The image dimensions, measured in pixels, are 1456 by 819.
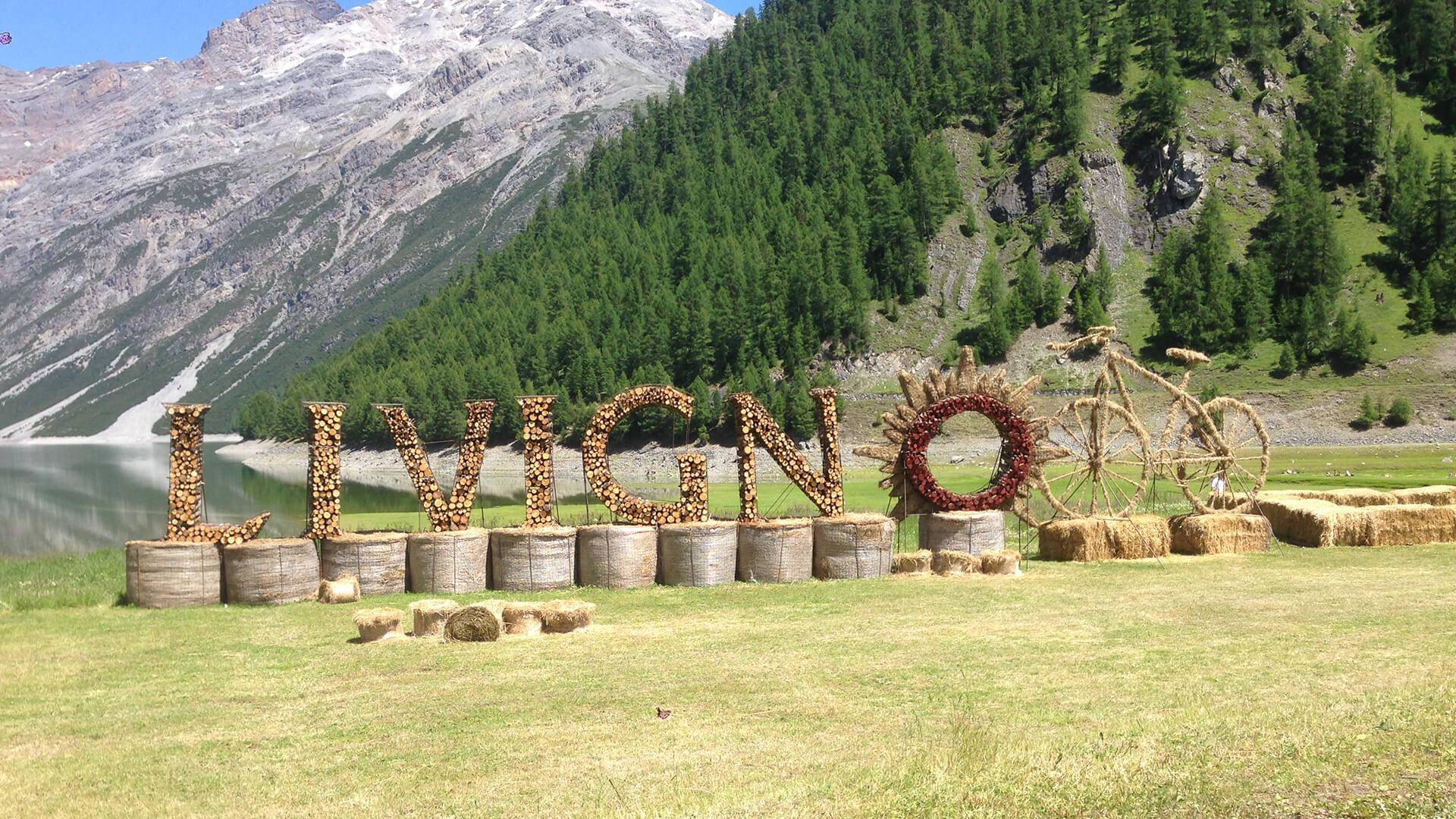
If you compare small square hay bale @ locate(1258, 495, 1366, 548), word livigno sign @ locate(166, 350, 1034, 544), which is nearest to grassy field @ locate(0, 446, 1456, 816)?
word livigno sign @ locate(166, 350, 1034, 544)

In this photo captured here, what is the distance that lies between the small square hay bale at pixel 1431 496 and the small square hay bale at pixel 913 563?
50.7ft

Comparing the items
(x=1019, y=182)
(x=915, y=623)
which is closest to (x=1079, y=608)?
(x=915, y=623)

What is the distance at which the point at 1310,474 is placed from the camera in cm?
5931

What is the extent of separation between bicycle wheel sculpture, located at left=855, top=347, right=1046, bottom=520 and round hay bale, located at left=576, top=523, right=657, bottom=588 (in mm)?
7234

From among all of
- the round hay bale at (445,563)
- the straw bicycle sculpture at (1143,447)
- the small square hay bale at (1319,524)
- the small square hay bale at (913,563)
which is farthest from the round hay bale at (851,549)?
the small square hay bale at (1319,524)

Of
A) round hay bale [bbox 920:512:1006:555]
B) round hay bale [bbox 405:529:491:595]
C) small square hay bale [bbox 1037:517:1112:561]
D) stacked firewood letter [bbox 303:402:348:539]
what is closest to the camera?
round hay bale [bbox 405:529:491:595]

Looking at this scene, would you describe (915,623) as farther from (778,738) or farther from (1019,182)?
(1019,182)

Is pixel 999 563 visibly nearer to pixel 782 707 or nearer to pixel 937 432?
pixel 937 432

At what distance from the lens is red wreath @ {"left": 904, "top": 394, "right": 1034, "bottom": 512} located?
31.3 metres

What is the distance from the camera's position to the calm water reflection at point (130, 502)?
59406 millimetres

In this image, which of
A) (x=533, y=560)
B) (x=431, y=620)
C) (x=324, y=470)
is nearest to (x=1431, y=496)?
(x=533, y=560)

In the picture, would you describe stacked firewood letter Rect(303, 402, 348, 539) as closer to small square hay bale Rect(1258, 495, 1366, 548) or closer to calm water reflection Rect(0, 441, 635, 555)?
calm water reflection Rect(0, 441, 635, 555)

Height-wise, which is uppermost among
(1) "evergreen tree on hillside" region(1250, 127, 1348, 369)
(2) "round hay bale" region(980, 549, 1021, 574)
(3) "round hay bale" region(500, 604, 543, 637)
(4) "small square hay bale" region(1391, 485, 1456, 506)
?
(1) "evergreen tree on hillside" region(1250, 127, 1348, 369)

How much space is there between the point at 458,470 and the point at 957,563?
11.9 m
